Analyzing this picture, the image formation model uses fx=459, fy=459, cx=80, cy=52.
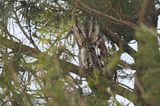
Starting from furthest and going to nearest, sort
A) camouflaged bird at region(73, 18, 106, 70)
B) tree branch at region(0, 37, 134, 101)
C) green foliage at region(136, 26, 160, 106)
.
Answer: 1. camouflaged bird at region(73, 18, 106, 70)
2. tree branch at region(0, 37, 134, 101)
3. green foliage at region(136, 26, 160, 106)

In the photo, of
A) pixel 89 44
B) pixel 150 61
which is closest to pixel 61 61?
pixel 150 61

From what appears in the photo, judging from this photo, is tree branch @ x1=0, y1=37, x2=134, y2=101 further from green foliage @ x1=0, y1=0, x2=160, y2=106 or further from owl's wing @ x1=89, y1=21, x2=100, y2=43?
owl's wing @ x1=89, y1=21, x2=100, y2=43

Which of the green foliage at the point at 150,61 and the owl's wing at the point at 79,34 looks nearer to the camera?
the green foliage at the point at 150,61

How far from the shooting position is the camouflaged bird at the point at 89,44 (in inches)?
84.7

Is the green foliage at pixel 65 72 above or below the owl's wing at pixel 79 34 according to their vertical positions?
below

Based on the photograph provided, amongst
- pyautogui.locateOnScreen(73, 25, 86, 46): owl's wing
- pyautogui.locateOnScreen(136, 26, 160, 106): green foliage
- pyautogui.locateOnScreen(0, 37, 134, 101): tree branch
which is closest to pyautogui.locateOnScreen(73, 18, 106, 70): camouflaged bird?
pyautogui.locateOnScreen(73, 25, 86, 46): owl's wing

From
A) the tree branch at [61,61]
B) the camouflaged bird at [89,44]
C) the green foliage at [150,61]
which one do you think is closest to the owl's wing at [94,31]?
the camouflaged bird at [89,44]

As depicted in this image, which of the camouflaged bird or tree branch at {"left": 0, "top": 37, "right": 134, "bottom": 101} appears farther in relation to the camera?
the camouflaged bird

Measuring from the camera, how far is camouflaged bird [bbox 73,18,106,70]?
2152 millimetres

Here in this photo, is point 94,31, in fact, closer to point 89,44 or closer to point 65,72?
point 89,44

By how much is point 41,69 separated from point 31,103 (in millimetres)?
96

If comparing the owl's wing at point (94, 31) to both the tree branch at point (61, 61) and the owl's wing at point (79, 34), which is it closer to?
the owl's wing at point (79, 34)

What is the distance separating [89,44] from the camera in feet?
7.27

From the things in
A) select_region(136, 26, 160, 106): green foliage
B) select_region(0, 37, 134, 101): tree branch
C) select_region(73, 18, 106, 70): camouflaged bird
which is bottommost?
select_region(136, 26, 160, 106): green foliage
